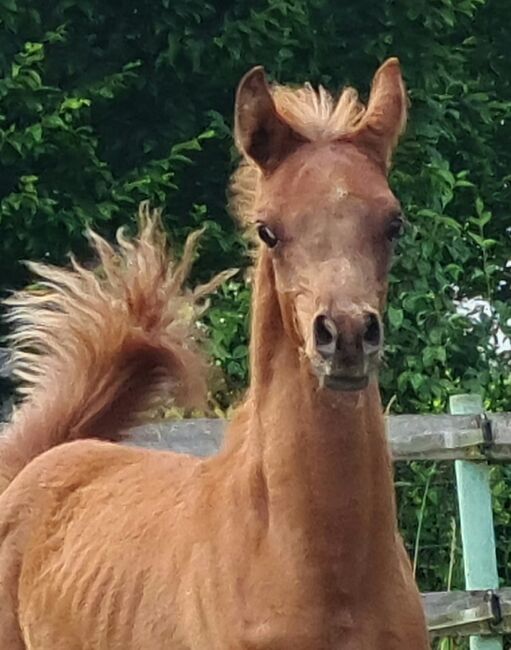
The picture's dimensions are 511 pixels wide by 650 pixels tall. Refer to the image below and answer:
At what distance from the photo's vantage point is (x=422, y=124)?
977cm

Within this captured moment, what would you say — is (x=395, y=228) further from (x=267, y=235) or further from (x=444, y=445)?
(x=444, y=445)

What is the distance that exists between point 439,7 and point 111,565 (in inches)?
249

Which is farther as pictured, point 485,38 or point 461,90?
point 485,38

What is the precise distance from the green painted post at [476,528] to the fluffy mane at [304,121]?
A: 2204 mm

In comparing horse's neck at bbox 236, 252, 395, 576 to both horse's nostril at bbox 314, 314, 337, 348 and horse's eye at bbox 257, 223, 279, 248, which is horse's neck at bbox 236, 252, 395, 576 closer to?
horse's eye at bbox 257, 223, 279, 248

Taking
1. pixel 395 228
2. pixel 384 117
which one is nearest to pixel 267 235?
pixel 395 228

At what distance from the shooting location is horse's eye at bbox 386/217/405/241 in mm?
3786

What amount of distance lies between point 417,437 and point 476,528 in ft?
1.46

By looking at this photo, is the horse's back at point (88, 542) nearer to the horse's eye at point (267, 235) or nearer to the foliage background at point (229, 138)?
the horse's eye at point (267, 235)

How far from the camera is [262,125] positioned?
13.3ft

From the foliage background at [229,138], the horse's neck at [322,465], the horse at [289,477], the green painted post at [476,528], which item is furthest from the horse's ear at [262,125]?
the foliage background at [229,138]

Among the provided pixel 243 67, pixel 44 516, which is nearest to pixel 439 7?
pixel 243 67

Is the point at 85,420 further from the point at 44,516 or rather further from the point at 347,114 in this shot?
the point at 347,114

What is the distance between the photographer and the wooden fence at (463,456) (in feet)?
19.9
